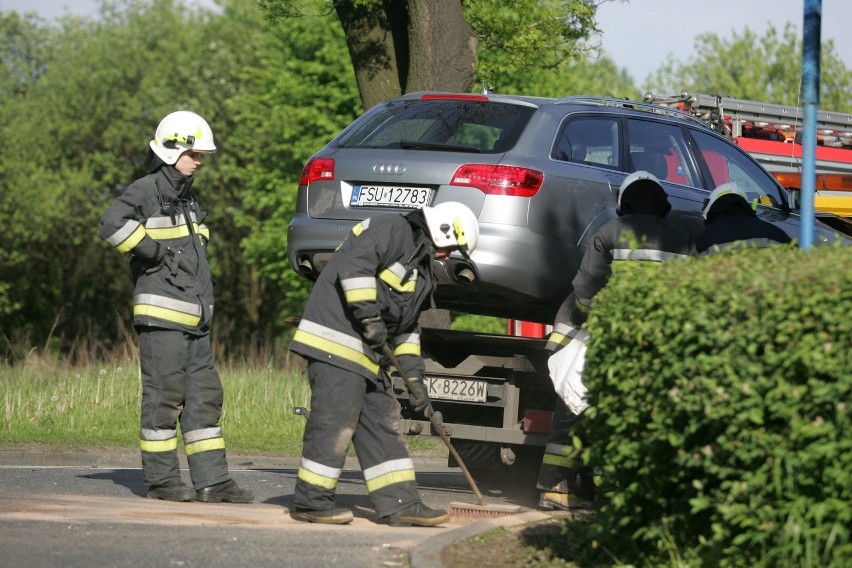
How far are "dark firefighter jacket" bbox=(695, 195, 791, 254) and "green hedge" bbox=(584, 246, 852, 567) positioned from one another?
8.49ft

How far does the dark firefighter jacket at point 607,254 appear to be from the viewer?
7805 millimetres

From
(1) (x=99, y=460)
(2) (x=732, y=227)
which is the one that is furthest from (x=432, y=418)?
(1) (x=99, y=460)

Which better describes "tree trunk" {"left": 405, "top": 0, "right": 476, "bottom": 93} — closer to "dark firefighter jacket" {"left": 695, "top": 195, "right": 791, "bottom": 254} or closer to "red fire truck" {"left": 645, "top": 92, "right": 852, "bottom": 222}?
"red fire truck" {"left": 645, "top": 92, "right": 852, "bottom": 222}

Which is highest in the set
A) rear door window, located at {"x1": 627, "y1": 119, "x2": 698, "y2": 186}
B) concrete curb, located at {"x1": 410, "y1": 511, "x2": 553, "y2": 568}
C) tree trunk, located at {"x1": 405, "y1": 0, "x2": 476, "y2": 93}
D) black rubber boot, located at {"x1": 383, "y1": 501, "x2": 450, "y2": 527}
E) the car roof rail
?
tree trunk, located at {"x1": 405, "y1": 0, "x2": 476, "y2": 93}

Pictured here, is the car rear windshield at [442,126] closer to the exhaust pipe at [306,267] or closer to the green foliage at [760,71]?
the exhaust pipe at [306,267]

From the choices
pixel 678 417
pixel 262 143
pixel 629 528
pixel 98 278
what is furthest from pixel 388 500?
pixel 98 278

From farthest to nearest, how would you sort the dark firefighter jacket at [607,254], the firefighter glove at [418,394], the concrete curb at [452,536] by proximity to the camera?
the dark firefighter jacket at [607,254], the firefighter glove at [418,394], the concrete curb at [452,536]

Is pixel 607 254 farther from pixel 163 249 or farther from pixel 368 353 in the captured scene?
pixel 163 249

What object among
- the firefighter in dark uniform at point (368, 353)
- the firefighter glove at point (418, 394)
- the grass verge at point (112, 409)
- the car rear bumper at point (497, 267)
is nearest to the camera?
the firefighter in dark uniform at point (368, 353)

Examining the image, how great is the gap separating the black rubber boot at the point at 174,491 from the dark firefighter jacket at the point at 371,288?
4.41ft

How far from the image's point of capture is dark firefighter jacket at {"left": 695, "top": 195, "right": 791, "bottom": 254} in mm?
7996

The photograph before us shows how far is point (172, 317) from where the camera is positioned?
26.1 feet

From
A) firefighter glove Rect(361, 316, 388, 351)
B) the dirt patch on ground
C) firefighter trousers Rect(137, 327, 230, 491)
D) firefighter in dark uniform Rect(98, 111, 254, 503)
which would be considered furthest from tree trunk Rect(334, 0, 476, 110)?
the dirt patch on ground

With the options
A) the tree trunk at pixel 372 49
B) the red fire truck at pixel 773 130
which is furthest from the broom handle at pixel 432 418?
the tree trunk at pixel 372 49
